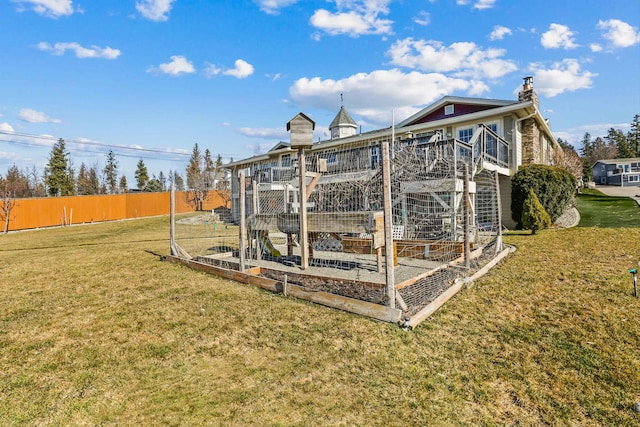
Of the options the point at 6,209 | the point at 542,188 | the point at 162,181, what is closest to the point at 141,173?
the point at 162,181

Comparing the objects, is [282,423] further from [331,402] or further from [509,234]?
[509,234]

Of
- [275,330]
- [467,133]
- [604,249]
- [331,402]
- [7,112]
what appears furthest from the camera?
[7,112]

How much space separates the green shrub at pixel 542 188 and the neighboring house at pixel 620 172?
3859 cm

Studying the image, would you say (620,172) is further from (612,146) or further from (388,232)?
(388,232)

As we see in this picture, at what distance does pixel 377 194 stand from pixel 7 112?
30.8 metres

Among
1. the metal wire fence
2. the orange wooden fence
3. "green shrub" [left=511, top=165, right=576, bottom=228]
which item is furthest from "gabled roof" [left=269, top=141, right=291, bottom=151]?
"green shrub" [left=511, top=165, right=576, bottom=228]

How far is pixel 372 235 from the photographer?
491cm

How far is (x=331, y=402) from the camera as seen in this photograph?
254 cm

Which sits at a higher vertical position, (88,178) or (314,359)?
(88,178)

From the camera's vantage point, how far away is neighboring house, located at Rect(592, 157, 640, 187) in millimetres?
40688

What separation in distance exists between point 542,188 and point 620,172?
42.8 meters

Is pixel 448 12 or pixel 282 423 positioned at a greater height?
pixel 448 12

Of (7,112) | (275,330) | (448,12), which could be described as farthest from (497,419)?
(7,112)

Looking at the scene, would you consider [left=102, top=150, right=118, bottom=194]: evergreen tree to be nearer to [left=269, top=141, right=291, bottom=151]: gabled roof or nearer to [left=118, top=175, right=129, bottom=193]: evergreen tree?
[left=118, top=175, right=129, bottom=193]: evergreen tree
